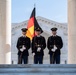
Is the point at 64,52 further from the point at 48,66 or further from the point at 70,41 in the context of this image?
the point at 48,66

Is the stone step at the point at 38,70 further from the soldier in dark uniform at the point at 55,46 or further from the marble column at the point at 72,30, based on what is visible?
the marble column at the point at 72,30

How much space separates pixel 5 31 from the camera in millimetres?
35031

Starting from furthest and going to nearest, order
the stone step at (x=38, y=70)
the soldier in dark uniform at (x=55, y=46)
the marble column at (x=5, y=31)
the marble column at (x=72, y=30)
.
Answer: the marble column at (x=5, y=31) → the marble column at (x=72, y=30) → the soldier in dark uniform at (x=55, y=46) → the stone step at (x=38, y=70)

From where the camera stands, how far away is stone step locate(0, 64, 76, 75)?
23562 mm

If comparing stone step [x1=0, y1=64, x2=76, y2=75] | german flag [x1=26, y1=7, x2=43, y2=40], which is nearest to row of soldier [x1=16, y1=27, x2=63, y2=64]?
german flag [x1=26, y1=7, x2=43, y2=40]

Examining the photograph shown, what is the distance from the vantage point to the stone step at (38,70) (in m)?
23.6

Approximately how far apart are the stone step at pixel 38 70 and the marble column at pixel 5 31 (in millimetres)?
10743

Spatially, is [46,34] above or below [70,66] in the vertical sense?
above

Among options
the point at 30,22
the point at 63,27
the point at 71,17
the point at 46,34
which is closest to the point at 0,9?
the point at 30,22

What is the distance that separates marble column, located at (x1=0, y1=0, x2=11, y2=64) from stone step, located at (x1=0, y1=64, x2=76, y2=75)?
423 inches

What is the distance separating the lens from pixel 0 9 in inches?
1391

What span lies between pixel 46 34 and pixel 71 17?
38.6 meters

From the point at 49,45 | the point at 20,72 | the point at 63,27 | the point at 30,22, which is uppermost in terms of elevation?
the point at 63,27

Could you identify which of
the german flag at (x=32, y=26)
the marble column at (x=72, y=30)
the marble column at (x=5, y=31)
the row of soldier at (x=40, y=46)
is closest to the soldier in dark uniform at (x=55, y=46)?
the row of soldier at (x=40, y=46)
